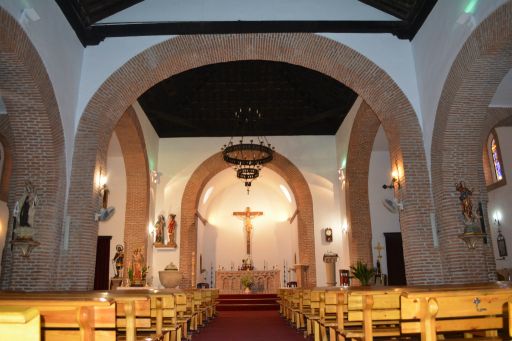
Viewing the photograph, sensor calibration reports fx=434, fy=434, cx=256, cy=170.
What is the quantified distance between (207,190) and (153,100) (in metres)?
6.88

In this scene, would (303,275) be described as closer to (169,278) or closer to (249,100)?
(169,278)

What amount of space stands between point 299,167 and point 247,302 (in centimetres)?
558

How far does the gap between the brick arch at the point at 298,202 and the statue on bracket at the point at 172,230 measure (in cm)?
30

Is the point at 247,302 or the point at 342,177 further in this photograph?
the point at 247,302

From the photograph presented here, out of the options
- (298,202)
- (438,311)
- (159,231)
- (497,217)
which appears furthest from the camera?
(298,202)

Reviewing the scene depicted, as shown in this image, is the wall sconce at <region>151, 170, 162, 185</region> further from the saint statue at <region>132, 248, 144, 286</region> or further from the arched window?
the arched window

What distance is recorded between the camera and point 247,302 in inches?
657

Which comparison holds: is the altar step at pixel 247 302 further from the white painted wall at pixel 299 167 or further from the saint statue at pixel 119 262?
the saint statue at pixel 119 262

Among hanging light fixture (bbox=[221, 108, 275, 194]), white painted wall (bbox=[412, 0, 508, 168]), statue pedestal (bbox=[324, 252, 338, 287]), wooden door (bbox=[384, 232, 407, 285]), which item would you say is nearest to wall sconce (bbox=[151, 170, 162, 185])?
A: hanging light fixture (bbox=[221, 108, 275, 194])

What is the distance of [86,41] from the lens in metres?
9.53

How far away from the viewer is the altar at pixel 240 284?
66.7 ft

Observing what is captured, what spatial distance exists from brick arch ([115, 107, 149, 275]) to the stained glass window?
461 inches

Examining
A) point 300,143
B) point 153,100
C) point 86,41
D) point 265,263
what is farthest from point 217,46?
point 265,263

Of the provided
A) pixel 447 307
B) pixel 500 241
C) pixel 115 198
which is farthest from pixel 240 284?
pixel 447 307
